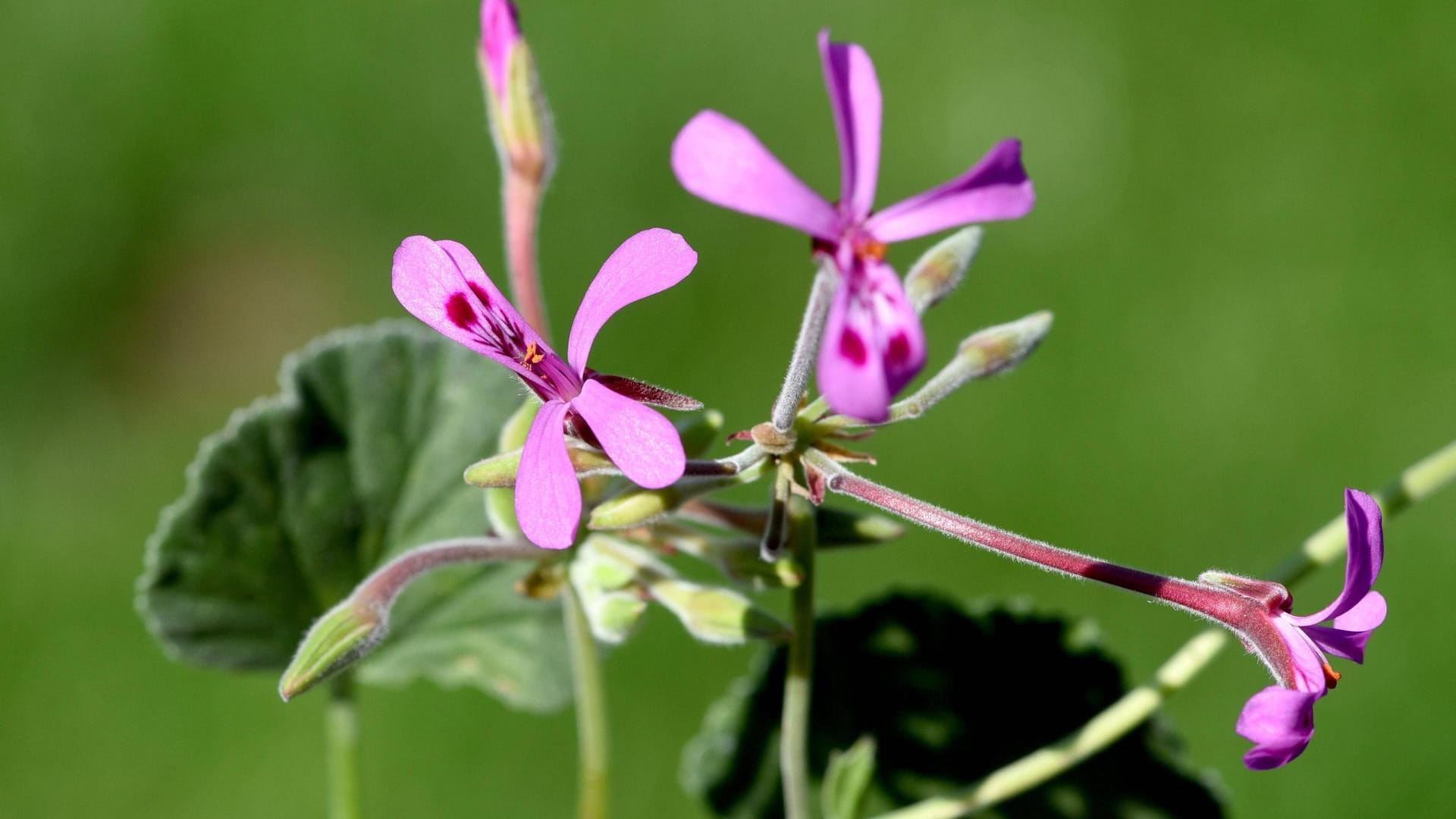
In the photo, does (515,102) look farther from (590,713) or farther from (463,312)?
(590,713)

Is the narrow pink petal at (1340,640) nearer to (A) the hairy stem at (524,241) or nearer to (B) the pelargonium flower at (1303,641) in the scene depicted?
(B) the pelargonium flower at (1303,641)

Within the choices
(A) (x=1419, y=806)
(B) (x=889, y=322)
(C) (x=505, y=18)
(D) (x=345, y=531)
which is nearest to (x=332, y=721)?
(D) (x=345, y=531)

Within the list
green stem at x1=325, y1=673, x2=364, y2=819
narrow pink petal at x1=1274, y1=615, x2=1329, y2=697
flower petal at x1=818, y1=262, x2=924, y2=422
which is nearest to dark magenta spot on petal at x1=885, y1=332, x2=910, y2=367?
flower petal at x1=818, y1=262, x2=924, y2=422

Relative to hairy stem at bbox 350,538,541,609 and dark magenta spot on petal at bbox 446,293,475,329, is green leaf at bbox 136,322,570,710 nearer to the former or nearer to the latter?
hairy stem at bbox 350,538,541,609

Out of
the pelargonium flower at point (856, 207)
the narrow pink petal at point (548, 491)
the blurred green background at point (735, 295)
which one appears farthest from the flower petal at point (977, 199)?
the blurred green background at point (735, 295)

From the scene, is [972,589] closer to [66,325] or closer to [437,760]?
[437,760]

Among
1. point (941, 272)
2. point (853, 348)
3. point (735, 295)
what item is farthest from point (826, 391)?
point (735, 295)
